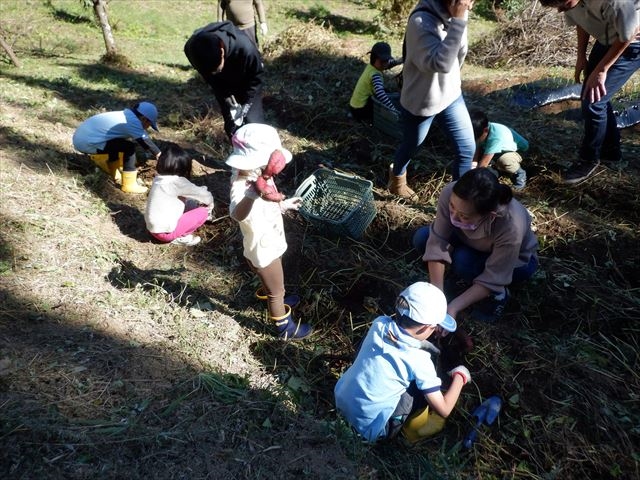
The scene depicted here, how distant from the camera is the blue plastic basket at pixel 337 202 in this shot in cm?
389

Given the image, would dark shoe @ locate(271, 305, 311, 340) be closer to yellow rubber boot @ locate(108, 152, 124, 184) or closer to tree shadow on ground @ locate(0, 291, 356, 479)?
tree shadow on ground @ locate(0, 291, 356, 479)

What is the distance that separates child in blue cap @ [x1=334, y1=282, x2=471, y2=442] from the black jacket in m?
2.60

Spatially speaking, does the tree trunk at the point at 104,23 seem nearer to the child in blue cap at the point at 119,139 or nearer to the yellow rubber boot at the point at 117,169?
the child in blue cap at the point at 119,139

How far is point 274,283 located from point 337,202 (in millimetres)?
1446

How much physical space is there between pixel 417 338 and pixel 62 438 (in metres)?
1.62

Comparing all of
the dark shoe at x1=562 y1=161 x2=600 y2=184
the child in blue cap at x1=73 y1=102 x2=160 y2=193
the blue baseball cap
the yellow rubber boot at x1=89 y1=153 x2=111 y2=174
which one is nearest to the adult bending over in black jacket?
the blue baseball cap

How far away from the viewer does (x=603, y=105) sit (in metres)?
3.77

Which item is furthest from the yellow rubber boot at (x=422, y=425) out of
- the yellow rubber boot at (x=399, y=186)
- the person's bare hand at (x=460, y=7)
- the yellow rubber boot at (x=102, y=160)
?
the yellow rubber boot at (x=102, y=160)

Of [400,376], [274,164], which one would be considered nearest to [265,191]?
[274,164]

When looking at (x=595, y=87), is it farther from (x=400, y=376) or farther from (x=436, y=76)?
(x=400, y=376)

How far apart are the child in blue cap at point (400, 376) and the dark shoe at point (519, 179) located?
2.20m

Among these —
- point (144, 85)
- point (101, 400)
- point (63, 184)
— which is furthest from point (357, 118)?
point (101, 400)

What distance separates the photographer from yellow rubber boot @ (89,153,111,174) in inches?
183

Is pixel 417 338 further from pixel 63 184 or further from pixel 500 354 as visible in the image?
pixel 63 184
